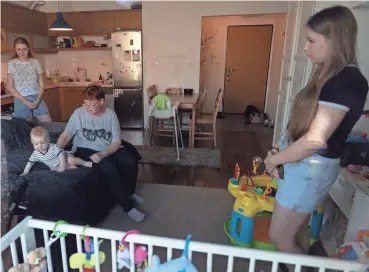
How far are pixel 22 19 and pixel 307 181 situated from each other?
4.95m

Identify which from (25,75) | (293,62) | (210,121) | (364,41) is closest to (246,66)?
(210,121)

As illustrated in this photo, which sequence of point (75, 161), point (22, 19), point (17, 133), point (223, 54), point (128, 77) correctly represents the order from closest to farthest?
point (75, 161), point (17, 133), point (22, 19), point (128, 77), point (223, 54)

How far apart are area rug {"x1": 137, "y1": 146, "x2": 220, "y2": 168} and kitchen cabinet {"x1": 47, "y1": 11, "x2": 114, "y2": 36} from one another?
232cm

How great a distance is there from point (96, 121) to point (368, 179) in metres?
1.91

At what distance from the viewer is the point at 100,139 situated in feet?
7.64

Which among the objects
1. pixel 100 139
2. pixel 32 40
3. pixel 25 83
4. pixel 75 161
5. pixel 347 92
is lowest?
pixel 75 161

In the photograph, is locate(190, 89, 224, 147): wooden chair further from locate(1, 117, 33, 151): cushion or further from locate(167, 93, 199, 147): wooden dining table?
locate(1, 117, 33, 151): cushion

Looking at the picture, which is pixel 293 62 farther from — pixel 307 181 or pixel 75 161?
pixel 75 161

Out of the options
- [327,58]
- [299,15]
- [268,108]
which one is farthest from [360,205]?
[268,108]

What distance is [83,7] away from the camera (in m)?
5.06

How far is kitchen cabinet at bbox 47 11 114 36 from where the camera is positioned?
4.91 m

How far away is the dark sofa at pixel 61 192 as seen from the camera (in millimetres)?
1705

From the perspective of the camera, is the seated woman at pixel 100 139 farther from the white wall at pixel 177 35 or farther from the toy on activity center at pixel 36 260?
the white wall at pixel 177 35

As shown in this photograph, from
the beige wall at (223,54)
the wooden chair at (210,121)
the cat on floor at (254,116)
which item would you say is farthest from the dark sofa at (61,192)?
the beige wall at (223,54)
